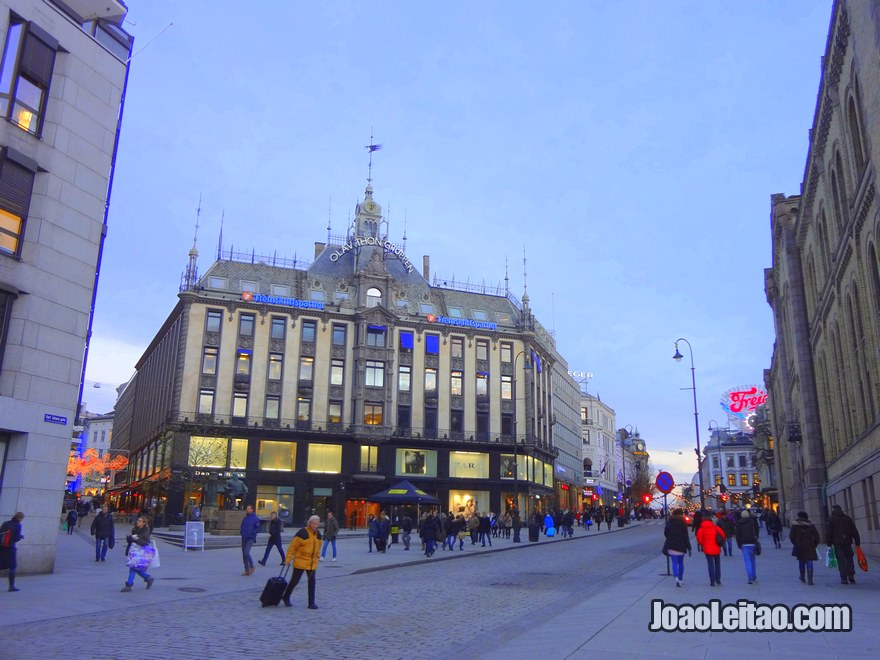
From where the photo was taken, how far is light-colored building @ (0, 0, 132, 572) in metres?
18.7

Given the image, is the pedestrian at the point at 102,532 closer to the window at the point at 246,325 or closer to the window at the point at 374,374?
the window at the point at 246,325

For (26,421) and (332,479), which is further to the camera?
(332,479)

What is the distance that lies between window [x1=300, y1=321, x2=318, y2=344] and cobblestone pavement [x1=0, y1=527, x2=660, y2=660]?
43.7 m

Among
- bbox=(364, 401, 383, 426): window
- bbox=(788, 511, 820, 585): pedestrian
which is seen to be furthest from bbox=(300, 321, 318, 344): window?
bbox=(788, 511, 820, 585): pedestrian

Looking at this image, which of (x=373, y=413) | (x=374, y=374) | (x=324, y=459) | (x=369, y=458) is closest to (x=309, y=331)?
(x=374, y=374)

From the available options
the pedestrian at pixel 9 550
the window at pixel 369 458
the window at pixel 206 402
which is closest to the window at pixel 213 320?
the window at pixel 206 402

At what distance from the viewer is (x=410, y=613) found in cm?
1359

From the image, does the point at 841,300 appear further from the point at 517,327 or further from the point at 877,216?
the point at 517,327

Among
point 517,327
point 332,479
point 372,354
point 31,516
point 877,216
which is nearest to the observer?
point 31,516

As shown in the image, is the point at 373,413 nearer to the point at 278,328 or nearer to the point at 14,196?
the point at 278,328

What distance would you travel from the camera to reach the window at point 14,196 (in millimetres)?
18844

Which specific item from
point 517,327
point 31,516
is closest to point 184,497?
point 517,327

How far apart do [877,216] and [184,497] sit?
169 feet

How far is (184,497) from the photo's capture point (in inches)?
2231
